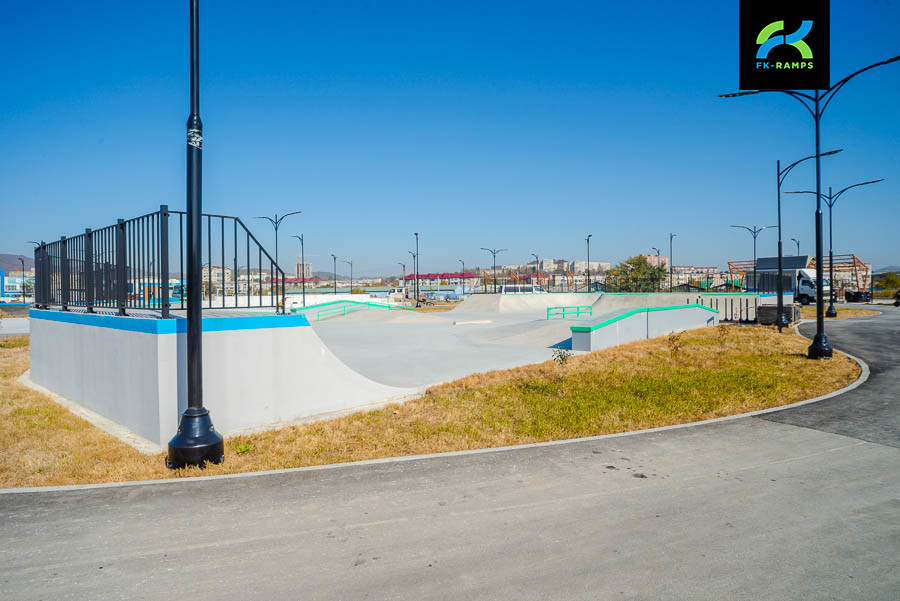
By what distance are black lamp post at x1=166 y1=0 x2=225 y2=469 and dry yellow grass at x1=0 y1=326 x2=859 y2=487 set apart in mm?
218

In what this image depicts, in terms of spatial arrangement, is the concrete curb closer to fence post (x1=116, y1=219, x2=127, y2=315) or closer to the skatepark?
the skatepark

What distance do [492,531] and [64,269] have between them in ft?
37.5

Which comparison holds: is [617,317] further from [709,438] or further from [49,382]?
[49,382]

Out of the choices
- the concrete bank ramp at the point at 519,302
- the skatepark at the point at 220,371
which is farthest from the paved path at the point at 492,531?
the concrete bank ramp at the point at 519,302

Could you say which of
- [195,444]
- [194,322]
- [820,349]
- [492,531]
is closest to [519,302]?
[820,349]

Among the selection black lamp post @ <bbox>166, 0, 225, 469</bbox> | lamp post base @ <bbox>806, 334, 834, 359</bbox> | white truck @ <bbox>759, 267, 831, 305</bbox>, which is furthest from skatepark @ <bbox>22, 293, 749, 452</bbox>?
white truck @ <bbox>759, 267, 831, 305</bbox>

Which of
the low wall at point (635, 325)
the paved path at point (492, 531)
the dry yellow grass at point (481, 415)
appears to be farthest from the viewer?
the low wall at point (635, 325)

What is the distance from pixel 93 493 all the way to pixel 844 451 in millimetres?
8797

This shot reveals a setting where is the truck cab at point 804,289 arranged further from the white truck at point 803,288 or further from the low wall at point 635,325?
the low wall at point 635,325

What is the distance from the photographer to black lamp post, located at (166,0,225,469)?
248 inches

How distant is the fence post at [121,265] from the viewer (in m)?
8.69

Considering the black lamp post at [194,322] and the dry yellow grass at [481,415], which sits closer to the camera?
the black lamp post at [194,322]

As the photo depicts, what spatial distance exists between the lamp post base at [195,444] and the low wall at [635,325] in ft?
47.3

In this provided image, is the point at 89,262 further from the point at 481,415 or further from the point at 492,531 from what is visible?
the point at 492,531
